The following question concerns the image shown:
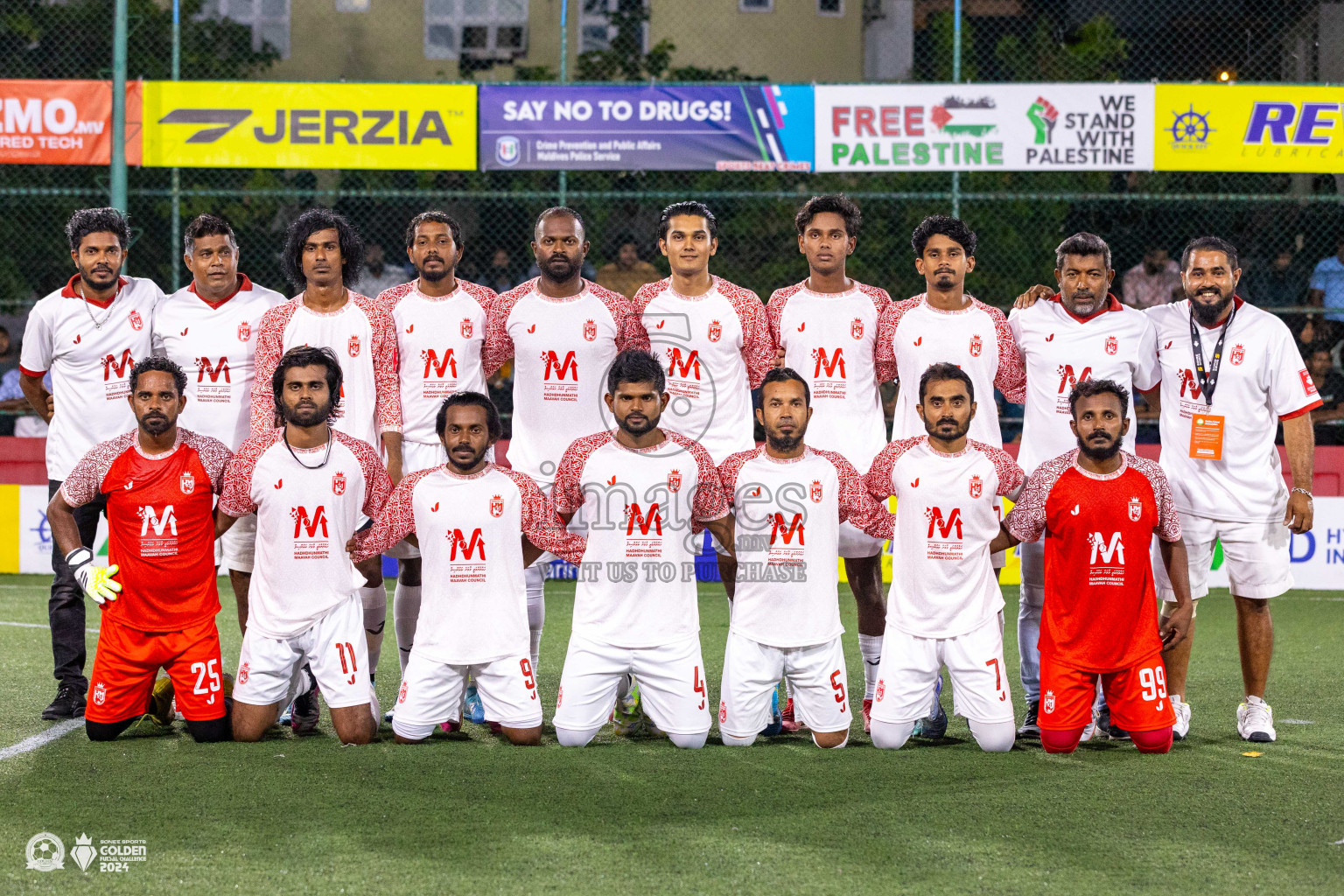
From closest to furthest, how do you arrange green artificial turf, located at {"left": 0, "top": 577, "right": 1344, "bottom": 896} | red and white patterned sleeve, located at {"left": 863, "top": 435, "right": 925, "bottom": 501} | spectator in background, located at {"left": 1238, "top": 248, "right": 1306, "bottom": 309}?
green artificial turf, located at {"left": 0, "top": 577, "right": 1344, "bottom": 896} < red and white patterned sleeve, located at {"left": 863, "top": 435, "right": 925, "bottom": 501} < spectator in background, located at {"left": 1238, "top": 248, "right": 1306, "bottom": 309}

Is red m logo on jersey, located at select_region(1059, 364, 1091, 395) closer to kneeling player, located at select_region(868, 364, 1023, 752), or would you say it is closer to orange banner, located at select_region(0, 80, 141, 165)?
kneeling player, located at select_region(868, 364, 1023, 752)

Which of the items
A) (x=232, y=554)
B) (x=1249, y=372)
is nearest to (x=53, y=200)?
(x=232, y=554)

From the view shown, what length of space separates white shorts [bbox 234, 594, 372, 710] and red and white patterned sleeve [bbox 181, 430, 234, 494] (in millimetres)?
A: 621

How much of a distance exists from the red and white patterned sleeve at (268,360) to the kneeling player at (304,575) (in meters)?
0.27

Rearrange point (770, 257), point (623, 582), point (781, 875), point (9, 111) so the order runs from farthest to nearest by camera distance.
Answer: point (770, 257)
point (9, 111)
point (623, 582)
point (781, 875)

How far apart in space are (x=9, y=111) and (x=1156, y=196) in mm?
9145

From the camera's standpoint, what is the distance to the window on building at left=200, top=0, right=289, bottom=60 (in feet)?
56.7

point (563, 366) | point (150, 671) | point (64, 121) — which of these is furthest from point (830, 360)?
point (64, 121)


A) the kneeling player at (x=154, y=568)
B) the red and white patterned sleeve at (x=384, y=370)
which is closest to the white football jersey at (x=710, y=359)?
the red and white patterned sleeve at (x=384, y=370)

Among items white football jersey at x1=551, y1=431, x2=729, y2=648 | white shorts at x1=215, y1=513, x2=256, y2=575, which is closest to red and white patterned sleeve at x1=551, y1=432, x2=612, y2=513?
white football jersey at x1=551, y1=431, x2=729, y2=648

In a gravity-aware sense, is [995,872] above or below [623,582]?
below

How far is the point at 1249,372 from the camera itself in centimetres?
595

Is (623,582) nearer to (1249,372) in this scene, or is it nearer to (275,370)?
(275,370)

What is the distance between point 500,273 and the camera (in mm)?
12125
